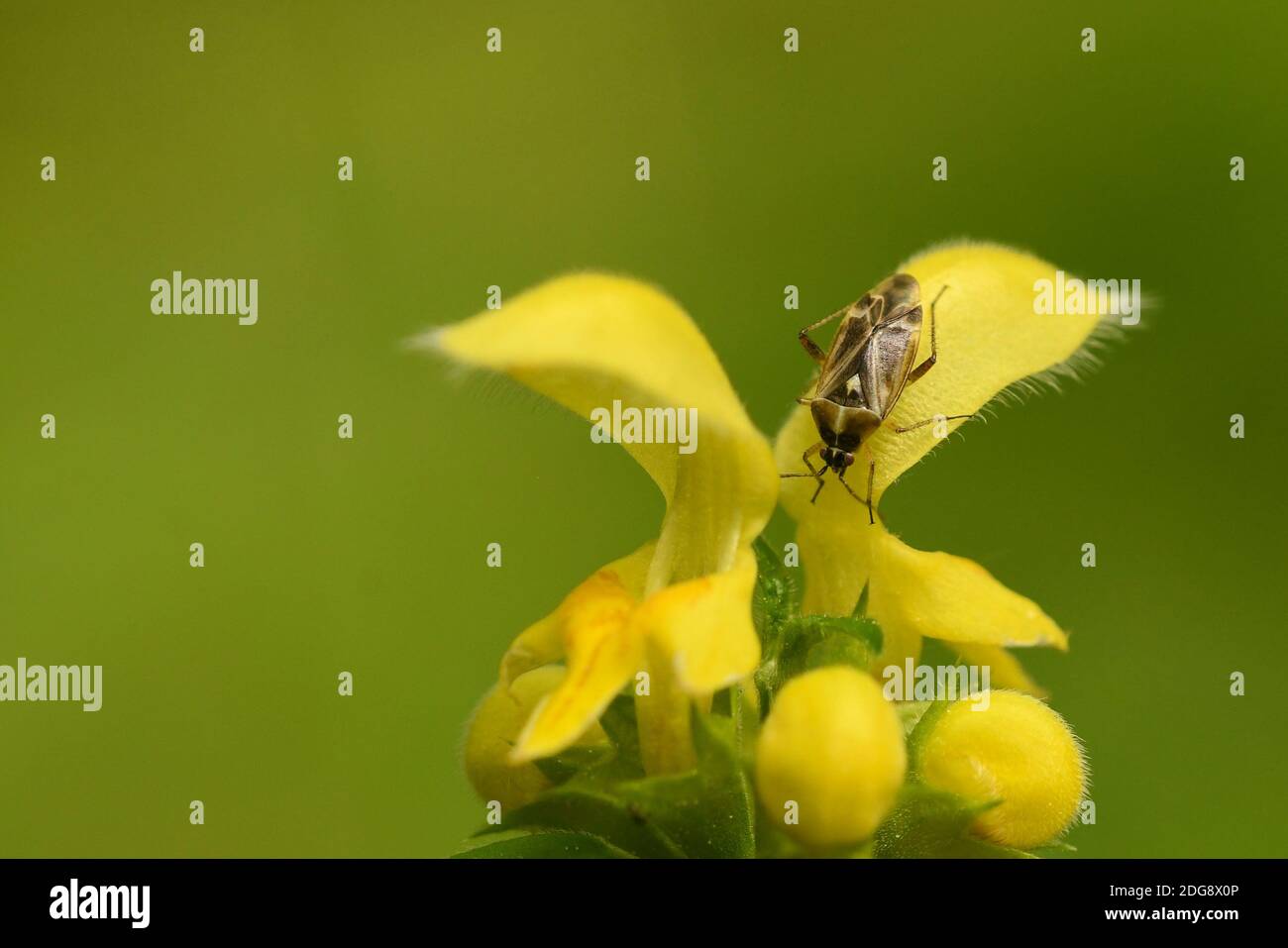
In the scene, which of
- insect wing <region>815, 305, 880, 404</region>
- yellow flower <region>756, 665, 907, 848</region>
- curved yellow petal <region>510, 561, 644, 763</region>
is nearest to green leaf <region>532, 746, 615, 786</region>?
curved yellow petal <region>510, 561, 644, 763</region>

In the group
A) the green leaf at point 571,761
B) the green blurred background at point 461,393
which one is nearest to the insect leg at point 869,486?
the green leaf at point 571,761

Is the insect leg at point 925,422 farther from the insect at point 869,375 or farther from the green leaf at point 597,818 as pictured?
the green leaf at point 597,818

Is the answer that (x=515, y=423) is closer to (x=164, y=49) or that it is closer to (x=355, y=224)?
(x=355, y=224)

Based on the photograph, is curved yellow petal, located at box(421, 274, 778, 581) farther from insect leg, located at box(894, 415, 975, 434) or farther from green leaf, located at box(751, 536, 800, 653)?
insect leg, located at box(894, 415, 975, 434)

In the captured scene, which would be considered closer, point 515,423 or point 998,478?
point 998,478

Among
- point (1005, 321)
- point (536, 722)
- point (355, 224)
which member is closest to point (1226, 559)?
point (1005, 321)
